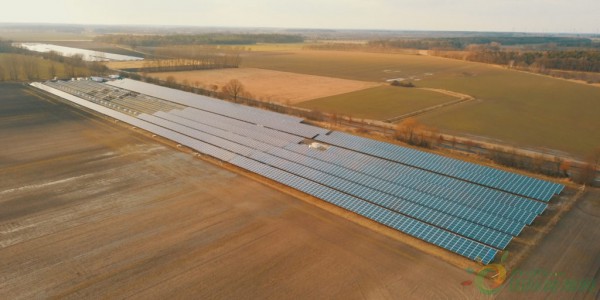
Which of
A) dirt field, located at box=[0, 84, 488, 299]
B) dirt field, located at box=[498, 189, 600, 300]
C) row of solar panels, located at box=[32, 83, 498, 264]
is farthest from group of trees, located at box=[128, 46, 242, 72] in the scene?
dirt field, located at box=[498, 189, 600, 300]

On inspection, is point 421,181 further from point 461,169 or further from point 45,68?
point 45,68

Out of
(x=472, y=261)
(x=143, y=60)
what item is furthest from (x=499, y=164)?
(x=143, y=60)

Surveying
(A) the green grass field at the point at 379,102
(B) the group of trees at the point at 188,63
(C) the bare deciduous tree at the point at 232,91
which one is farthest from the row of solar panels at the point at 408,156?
(B) the group of trees at the point at 188,63

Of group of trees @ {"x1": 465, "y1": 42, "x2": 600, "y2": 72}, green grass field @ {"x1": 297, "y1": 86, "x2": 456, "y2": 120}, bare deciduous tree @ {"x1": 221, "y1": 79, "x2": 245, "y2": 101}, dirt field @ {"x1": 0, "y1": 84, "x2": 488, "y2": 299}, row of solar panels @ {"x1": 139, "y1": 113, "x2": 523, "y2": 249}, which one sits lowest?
dirt field @ {"x1": 0, "y1": 84, "x2": 488, "y2": 299}

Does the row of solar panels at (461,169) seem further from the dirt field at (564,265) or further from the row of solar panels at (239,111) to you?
the row of solar panels at (239,111)

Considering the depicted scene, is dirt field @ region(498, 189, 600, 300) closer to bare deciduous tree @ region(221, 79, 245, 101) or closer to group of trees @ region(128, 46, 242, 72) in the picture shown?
bare deciduous tree @ region(221, 79, 245, 101)

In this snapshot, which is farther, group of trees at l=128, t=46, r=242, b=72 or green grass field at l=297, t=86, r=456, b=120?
group of trees at l=128, t=46, r=242, b=72
